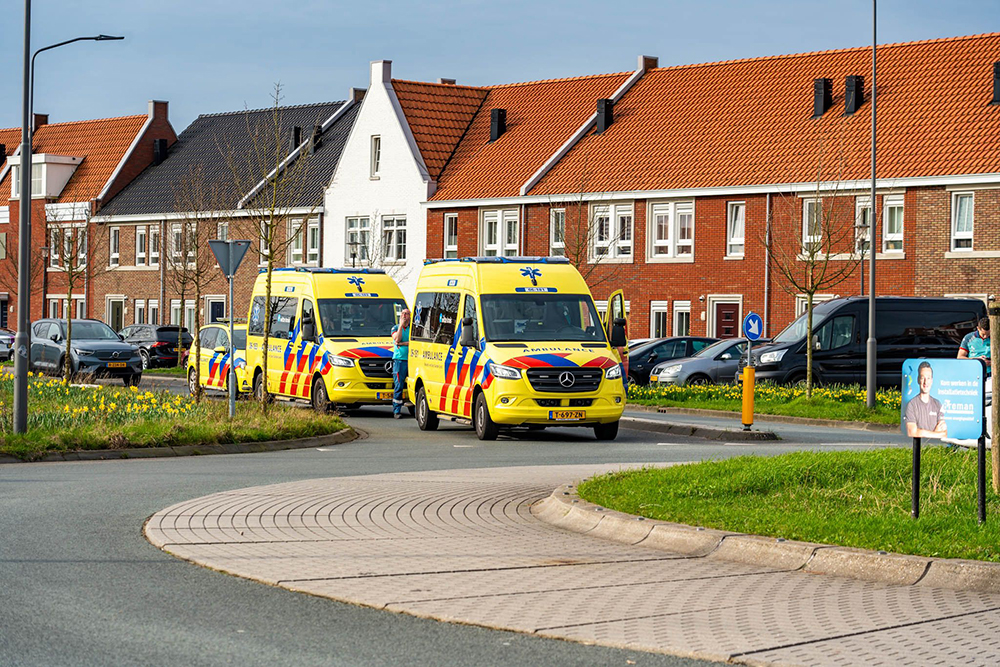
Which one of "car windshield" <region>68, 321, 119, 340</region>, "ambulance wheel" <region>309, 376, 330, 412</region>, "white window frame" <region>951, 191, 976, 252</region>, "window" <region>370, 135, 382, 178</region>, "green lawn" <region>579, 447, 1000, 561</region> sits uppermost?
"window" <region>370, 135, 382, 178</region>

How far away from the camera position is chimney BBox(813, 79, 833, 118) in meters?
46.9

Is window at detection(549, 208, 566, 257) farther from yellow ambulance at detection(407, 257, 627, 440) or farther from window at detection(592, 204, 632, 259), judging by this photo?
yellow ambulance at detection(407, 257, 627, 440)

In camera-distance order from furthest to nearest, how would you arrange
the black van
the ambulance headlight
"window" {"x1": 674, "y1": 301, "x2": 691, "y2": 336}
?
"window" {"x1": 674, "y1": 301, "x2": 691, "y2": 336}
the black van
the ambulance headlight

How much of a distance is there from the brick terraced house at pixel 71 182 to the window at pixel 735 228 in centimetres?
3202

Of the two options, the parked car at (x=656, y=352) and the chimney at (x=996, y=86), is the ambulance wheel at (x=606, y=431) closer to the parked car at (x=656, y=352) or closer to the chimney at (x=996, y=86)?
the parked car at (x=656, y=352)

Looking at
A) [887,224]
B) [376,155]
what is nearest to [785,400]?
[887,224]

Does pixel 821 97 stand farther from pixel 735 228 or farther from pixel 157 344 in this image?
pixel 157 344

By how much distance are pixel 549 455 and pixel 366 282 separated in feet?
29.1

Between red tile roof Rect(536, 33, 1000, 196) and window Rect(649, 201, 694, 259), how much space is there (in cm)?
80

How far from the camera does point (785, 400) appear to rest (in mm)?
28516

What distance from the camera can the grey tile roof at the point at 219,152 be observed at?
2453 inches

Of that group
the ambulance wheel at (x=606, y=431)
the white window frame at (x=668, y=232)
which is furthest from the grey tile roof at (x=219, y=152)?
the ambulance wheel at (x=606, y=431)

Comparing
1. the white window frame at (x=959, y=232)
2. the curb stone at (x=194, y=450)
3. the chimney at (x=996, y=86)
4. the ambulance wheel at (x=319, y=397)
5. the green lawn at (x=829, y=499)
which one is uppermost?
the chimney at (x=996, y=86)

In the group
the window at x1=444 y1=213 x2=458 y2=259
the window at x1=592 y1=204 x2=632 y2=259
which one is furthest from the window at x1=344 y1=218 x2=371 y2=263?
the window at x1=592 y1=204 x2=632 y2=259
